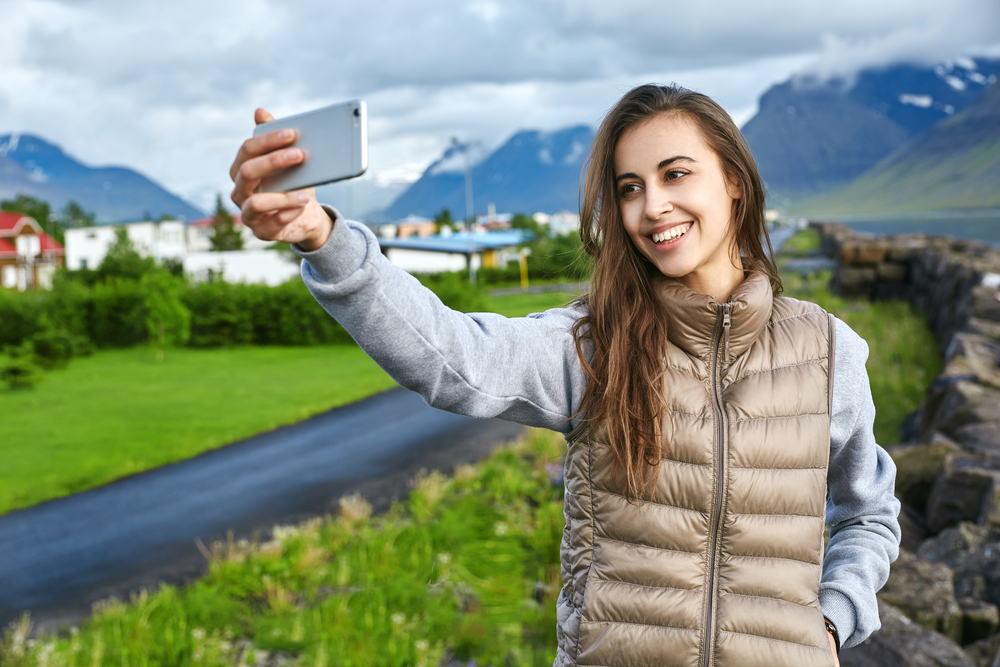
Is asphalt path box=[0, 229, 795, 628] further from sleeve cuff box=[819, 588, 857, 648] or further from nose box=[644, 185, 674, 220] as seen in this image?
nose box=[644, 185, 674, 220]

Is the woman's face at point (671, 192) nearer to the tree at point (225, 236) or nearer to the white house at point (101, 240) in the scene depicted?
the white house at point (101, 240)

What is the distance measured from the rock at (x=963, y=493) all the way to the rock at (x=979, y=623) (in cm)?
63

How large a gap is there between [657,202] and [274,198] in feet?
2.88

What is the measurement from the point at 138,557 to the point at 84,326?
20.2m

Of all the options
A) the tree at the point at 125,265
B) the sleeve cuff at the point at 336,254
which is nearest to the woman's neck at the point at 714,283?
the sleeve cuff at the point at 336,254

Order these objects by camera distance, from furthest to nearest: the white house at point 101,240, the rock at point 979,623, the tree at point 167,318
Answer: the white house at point 101,240 → the tree at point 167,318 → the rock at point 979,623

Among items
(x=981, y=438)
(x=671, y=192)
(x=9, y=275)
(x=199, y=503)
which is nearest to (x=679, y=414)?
(x=671, y=192)

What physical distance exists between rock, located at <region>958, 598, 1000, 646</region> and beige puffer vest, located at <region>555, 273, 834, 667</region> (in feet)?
6.52

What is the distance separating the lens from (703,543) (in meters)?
1.65

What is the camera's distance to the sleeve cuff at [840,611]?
184cm

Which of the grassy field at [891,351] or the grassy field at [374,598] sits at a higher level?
the grassy field at [891,351]

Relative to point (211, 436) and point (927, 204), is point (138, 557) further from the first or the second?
point (927, 204)

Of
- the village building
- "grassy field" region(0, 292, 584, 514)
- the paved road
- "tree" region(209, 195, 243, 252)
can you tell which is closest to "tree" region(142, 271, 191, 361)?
"grassy field" region(0, 292, 584, 514)

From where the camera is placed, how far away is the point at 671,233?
172 centimetres
